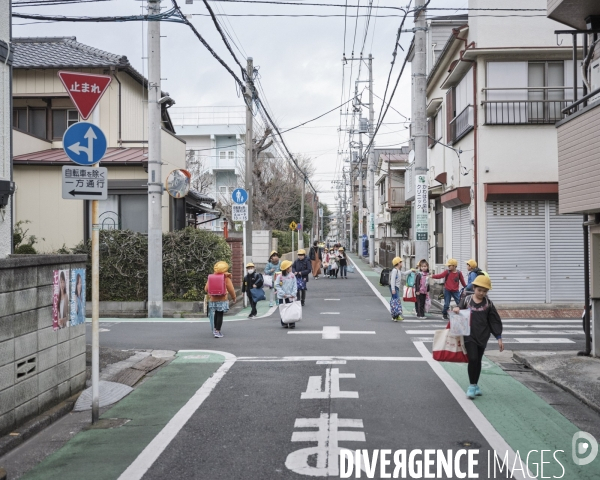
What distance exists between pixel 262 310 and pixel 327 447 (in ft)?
43.2

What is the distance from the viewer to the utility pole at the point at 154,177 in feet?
54.6

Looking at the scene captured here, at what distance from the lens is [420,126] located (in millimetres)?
18828

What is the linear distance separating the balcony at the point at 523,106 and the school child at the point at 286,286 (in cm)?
817

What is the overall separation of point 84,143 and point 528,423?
588 cm

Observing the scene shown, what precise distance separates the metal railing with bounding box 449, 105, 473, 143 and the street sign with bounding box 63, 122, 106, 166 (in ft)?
47.8

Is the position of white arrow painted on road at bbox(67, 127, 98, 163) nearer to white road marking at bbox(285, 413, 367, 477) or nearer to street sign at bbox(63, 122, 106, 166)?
street sign at bbox(63, 122, 106, 166)

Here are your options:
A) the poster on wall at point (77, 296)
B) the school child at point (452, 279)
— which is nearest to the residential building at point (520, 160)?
the school child at point (452, 279)

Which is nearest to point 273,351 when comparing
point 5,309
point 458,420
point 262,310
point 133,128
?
point 458,420

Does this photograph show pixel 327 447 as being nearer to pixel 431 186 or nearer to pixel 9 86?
pixel 9 86

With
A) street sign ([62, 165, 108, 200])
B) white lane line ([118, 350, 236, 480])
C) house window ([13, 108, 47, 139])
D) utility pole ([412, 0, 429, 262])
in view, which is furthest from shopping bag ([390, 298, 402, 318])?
house window ([13, 108, 47, 139])

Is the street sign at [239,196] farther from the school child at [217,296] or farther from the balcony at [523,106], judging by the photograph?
the balcony at [523,106]

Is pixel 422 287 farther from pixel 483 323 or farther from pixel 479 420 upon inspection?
pixel 479 420

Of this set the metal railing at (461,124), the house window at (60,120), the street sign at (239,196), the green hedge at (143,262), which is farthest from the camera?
the house window at (60,120)

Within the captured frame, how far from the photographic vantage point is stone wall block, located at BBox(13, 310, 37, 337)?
265 inches
